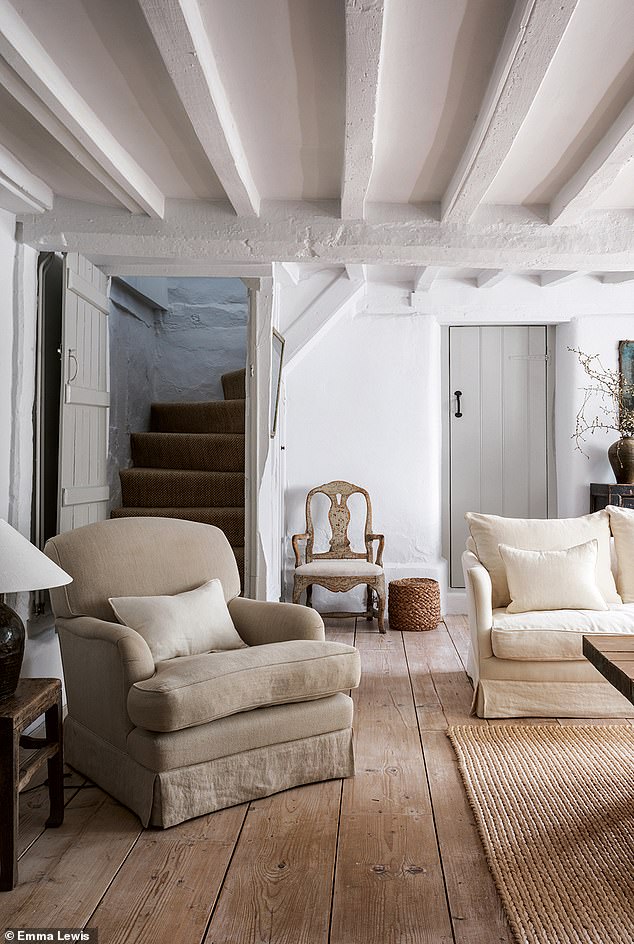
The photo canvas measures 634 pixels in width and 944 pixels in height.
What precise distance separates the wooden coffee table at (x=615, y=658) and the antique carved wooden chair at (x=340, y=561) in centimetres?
238

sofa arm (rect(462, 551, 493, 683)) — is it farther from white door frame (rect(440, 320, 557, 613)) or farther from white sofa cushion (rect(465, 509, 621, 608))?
white door frame (rect(440, 320, 557, 613))

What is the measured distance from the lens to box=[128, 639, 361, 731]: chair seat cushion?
8.08ft

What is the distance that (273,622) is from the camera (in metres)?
3.15

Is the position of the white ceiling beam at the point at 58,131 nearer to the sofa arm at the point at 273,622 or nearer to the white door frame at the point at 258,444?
the white door frame at the point at 258,444

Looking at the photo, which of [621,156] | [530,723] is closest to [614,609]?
[530,723]

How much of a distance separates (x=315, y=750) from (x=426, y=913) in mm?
861

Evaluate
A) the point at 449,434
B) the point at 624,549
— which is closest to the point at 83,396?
the point at 624,549

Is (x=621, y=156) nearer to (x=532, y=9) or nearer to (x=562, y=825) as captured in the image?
(x=532, y=9)

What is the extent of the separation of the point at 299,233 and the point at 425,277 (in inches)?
78.8

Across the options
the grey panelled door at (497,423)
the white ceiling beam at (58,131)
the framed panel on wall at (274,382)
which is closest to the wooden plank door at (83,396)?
the white ceiling beam at (58,131)

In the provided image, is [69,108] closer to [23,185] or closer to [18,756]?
[23,185]

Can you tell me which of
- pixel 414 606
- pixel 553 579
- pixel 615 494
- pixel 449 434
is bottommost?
pixel 414 606

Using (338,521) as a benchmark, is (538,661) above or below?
below

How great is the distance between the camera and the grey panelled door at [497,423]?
19.7 ft
